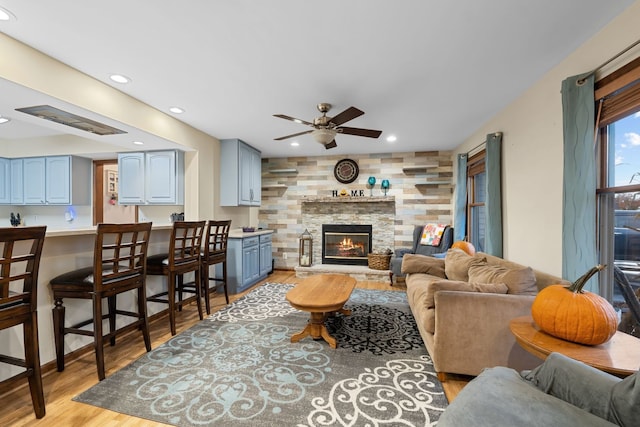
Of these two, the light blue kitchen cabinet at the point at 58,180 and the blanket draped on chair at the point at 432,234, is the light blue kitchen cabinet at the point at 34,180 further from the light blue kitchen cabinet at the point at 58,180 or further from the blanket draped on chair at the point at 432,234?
the blanket draped on chair at the point at 432,234

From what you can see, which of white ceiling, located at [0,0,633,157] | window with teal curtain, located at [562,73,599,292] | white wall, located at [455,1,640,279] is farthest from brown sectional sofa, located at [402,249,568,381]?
white ceiling, located at [0,0,633,157]

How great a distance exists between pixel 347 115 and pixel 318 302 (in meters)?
1.73

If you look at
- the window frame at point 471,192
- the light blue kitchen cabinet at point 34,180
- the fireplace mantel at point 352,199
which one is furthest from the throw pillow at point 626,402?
the light blue kitchen cabinet at point 34,180

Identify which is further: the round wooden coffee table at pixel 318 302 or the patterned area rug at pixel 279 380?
the round wooden coffee table at pixel 318 302

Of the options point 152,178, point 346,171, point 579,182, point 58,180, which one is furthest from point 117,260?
point 346,171

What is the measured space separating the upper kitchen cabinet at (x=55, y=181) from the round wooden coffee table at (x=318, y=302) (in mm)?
4174

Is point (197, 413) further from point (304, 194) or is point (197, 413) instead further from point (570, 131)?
A: point (304, 194)

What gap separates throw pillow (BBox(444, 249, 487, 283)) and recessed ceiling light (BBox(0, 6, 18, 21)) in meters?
4.07

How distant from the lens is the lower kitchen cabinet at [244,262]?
13.8 ft

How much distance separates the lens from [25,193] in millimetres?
4469

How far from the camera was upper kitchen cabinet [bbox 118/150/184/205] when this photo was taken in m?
3.93

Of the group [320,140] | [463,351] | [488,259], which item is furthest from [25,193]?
[488,259]

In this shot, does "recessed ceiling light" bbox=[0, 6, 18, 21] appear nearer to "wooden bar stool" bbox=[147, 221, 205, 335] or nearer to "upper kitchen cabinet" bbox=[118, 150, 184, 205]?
"wooden bar stool" bbox=[147, 221, 205, 335]

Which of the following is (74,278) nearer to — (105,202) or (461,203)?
(105,202)
